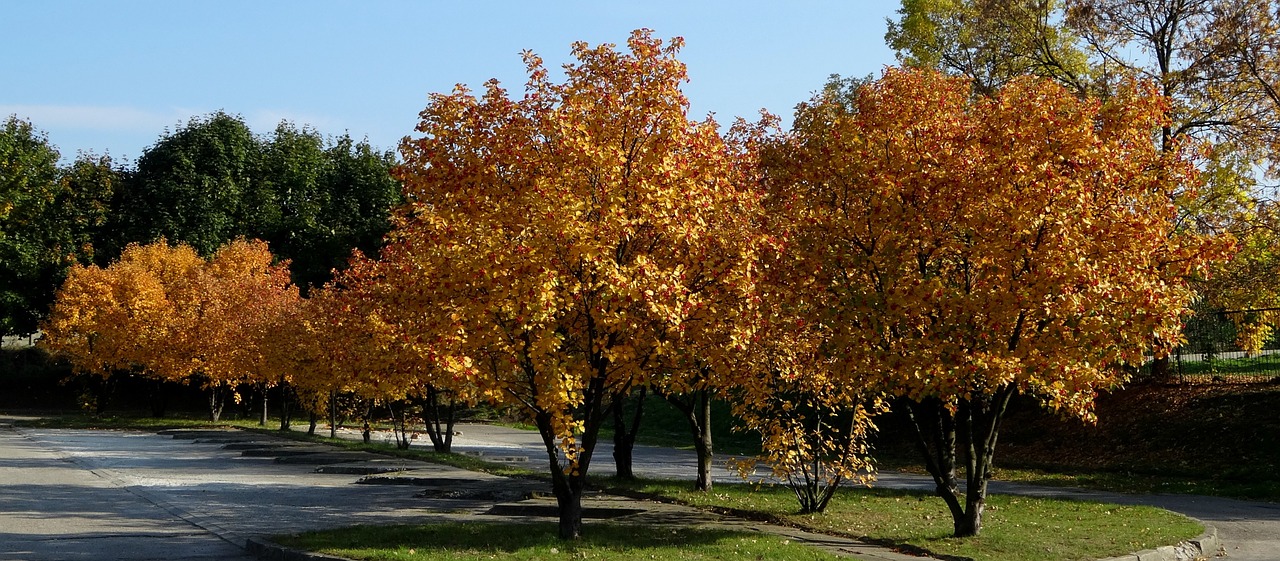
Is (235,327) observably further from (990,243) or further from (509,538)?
(990,243)

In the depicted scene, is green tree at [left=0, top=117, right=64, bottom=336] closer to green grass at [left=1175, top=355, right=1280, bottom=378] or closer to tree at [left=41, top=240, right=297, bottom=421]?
tree at [left=41, top=240, right=297, bottom=421]

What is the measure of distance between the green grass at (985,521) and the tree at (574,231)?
12.5 feet

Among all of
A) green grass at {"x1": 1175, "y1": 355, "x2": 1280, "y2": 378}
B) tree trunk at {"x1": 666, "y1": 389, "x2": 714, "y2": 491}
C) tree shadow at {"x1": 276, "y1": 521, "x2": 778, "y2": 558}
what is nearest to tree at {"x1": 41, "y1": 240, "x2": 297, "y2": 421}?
tree trunk at {"x1": 666, "y1": 389, "x2": 714, "y2": 491}

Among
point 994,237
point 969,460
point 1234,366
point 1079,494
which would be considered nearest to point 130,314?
point 1079,494

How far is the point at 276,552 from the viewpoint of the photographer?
37.5ft

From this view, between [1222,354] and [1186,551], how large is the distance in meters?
20.8

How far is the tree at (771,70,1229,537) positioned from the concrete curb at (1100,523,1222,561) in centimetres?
184

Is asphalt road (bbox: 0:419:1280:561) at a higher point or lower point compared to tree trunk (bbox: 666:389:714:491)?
lower

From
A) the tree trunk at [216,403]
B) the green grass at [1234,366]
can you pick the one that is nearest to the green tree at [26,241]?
the tree trunk at [216,403]

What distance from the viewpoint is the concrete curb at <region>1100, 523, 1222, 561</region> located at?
11612mm

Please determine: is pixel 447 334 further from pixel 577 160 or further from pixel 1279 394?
pixel 1279 394

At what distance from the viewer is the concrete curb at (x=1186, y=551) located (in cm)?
1161

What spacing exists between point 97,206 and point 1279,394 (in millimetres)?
55349

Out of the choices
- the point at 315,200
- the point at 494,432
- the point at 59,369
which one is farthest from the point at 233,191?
the point at 494,432
